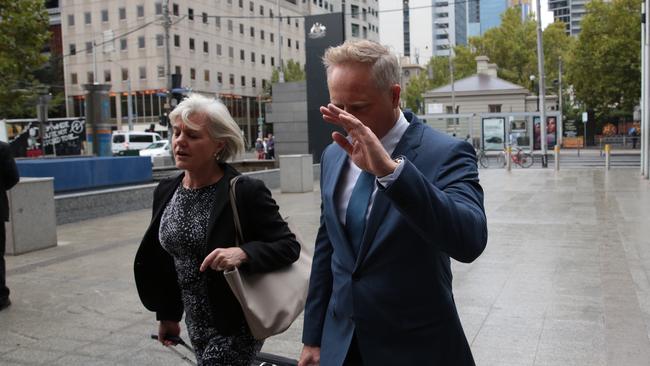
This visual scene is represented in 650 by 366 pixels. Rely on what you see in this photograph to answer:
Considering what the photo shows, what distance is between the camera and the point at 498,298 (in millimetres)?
6090

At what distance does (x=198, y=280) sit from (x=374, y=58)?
1.35 meters

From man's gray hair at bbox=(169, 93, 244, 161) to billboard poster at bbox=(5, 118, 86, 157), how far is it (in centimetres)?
2523

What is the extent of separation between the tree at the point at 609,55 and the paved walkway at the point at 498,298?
1362 inches

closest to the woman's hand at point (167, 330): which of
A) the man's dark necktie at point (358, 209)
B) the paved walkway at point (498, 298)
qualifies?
the man's dark necktie at point (358, 209)

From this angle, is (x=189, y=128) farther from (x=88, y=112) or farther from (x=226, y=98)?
(x=226, y=98)

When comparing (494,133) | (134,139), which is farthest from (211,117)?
(134,139)

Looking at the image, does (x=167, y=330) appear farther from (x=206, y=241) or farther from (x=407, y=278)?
(x=407, y=278)

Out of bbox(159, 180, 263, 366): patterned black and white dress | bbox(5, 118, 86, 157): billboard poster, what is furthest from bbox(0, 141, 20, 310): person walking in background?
bbox(5, 118, 86, 157): billboard poster

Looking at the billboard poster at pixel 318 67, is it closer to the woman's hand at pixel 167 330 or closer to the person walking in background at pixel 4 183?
the person walking in background at pixel 4 183

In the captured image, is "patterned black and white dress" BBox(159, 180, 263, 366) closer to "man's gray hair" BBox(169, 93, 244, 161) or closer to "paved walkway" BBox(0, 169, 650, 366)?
"man's gray hair" BBox(169, 93, 244, 161)

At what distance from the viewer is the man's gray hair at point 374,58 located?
1.91 m

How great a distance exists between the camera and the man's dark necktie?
1.98 metres

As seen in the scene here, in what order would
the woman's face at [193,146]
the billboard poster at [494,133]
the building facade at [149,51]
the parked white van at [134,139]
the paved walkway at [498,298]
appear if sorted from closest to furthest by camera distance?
the woman's face at [193,146]
the paved walkway at [498,298]
the billboard poster at [494,133]
the parked white van at [134,139]
the building facade at [149,51]

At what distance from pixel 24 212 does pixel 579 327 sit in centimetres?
761
